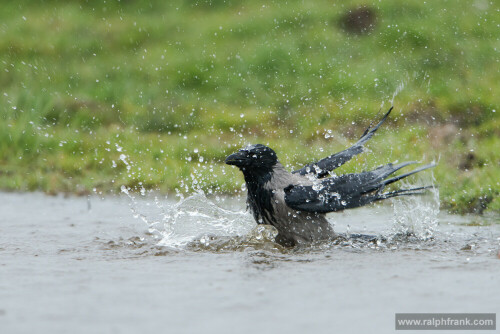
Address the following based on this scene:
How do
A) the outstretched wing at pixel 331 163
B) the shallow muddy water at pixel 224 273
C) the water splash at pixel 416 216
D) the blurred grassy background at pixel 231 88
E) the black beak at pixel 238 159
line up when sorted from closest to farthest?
the shallow muddy water at pixel 224 273
the black beak at pixel 238 159
the water splash at pixel 416 216
the outstretched wing at pixel 331 163
the blurred grassy background at pixel 231 88

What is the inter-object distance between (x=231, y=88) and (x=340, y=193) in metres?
5.09

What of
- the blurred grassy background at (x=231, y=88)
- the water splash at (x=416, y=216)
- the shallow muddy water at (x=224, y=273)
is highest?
the blurred grassy background at (x=231, y=88)

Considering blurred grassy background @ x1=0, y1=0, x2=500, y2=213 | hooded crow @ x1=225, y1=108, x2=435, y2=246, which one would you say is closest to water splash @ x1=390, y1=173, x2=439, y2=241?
hooded crow @ x1=225, y1=108, x2=435, y2=246

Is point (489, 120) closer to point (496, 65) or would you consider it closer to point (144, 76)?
point (496, 65)

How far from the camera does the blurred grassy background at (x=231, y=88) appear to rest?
9.39 metres

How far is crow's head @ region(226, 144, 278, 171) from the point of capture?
21.2 ft

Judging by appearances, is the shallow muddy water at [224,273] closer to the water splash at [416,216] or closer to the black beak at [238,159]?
the water splash at [416,216]

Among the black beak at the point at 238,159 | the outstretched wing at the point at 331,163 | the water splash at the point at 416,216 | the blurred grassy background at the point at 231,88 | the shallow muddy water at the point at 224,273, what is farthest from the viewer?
the blurred grassy background at the point at 231,88

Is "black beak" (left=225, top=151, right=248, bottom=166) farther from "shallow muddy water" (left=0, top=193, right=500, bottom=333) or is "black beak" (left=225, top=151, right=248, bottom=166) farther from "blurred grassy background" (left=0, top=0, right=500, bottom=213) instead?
"blurred grassy background" (left=0, top=0, right=500, bottom=213)

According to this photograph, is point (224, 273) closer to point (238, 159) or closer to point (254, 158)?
point (238, 159)

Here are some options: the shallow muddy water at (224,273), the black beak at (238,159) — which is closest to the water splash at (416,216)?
the shallow muddy water at (224,273)

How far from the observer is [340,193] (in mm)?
6461

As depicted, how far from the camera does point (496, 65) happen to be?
433 inches

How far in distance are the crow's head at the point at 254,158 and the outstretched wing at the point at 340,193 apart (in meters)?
0.26
